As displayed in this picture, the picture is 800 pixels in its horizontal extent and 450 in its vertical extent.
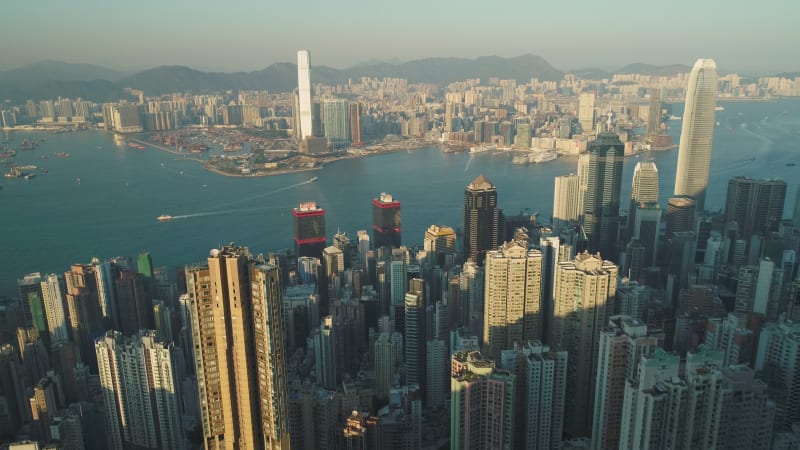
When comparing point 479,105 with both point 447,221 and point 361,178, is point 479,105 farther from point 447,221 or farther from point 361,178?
point 447,221

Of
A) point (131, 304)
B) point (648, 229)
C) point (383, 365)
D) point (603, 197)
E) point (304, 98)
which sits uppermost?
point (304, 98)

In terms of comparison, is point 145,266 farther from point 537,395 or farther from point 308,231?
point 537,395

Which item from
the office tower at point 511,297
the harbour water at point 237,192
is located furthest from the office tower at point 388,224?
the office tower at point 511,297

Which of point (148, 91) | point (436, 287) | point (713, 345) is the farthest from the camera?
point (148, 91)

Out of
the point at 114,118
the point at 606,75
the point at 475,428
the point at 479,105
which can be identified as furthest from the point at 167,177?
the point at 606,75

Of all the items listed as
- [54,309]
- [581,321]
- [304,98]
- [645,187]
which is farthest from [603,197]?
[304,98]

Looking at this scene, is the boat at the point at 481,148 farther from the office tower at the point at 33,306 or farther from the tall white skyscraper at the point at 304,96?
the office tower at the point at 33,306
